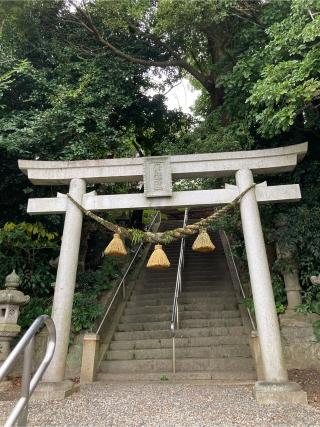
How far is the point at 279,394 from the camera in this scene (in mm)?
3859

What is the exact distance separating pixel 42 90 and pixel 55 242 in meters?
3.07

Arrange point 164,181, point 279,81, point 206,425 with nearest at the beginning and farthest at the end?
point 206,425 → point 279,81 → point 164,181

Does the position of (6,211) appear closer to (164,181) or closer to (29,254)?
(29,254)

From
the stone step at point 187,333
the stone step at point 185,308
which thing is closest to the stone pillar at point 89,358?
the stone step at point 187,333

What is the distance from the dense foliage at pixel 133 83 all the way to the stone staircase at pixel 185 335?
1092 millimetres

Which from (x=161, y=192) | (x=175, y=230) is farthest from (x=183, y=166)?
(x=175, y=230)

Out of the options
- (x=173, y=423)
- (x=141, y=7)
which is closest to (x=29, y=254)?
(x=173, y=423)

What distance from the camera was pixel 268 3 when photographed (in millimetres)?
6293

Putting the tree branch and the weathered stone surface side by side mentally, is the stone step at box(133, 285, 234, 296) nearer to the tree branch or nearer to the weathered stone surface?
the weathered stone surface

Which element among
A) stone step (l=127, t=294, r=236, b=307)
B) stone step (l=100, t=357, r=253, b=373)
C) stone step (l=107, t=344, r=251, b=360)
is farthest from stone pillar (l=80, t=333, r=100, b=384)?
stone step (l=127, t=294, r=236, b=307)

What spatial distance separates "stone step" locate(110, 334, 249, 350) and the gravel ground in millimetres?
1523

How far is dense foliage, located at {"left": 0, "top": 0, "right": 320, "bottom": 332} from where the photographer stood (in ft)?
19.7

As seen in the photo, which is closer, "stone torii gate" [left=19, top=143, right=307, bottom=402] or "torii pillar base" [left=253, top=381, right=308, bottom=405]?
"torii pillar base" [left=253, top=381, right=308, bottom=405]

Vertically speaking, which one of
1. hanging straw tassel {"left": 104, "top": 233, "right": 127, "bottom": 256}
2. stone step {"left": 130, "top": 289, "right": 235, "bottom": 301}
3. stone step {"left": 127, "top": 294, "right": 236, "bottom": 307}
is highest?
hanging straw tassel {"left": 104, "top": 233, "right": 127, "bottom": 256}
